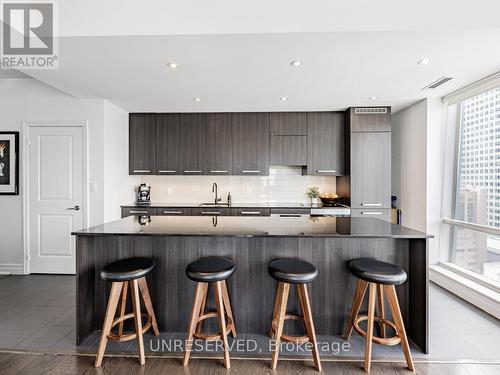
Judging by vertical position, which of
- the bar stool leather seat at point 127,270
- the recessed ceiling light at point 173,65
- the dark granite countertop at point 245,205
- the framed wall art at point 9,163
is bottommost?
the bar stool leather seat at point 127,270

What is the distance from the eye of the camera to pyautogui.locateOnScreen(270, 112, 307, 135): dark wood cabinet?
4.18 meters

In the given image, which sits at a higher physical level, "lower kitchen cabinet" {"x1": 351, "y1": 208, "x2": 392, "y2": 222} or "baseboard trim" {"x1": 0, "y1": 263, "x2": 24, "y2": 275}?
"lower kitchen cabinet" {"x1": 351, "y1": 208, "x2": 392, "y2": 222}

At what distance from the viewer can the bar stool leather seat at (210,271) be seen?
174 cm

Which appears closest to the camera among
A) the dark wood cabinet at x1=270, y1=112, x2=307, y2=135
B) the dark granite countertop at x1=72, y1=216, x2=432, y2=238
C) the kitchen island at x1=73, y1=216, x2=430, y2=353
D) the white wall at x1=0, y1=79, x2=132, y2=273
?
the dark granite countertop at x1=72, y1=216, x2=432, y2=238

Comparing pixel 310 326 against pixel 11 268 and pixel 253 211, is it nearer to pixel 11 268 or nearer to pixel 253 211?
pixel 253 211

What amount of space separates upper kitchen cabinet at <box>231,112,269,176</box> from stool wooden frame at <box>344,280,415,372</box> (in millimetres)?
2530

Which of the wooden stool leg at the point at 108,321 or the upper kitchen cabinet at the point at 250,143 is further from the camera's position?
the upper kitchen cabinet at the point at 250,143

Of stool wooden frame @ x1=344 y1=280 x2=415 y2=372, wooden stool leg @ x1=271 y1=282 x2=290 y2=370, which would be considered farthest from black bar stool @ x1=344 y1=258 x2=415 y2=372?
wooden stool leg @ x1=271 y1=282 x2=290 y2=370

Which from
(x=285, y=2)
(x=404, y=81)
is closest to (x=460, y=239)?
(x=404, y=81)

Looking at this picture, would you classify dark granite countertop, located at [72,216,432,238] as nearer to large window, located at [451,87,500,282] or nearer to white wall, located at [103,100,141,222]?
white wall, located at [103,100,141,222]

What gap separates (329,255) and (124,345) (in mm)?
1775

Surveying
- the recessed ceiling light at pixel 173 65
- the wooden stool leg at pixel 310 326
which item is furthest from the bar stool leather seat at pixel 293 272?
the recessed ceiling light at pixel 173 65

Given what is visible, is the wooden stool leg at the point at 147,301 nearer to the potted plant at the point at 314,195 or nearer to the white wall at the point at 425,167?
the potted plant at the point at 314,195

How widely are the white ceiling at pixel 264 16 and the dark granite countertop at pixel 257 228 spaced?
149 centimetres
